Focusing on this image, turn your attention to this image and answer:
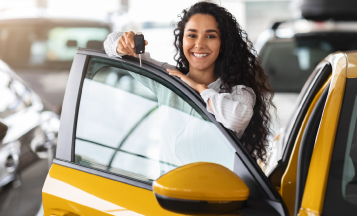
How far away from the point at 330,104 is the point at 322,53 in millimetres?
3401

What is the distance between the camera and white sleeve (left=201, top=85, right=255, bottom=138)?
1.42 m

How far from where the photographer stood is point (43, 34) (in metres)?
5.41

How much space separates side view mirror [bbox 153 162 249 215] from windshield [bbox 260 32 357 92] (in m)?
3.43

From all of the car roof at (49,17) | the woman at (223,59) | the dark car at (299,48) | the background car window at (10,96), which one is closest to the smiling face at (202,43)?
the woman at (223,59)

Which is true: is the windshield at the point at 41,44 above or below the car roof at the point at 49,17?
below

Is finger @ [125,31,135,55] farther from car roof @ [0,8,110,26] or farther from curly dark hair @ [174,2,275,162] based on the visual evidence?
car roof @ [0,8,110,26]

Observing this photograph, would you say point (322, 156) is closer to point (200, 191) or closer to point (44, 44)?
point (200, 191)

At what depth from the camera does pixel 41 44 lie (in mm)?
5492

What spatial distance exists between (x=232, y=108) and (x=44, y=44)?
4440 mm

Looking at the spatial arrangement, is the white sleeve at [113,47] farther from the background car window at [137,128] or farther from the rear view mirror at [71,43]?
the rear view mirror at [71,43]

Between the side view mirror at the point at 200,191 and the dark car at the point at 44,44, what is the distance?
14.2 feet

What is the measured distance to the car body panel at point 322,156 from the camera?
1.33 meters

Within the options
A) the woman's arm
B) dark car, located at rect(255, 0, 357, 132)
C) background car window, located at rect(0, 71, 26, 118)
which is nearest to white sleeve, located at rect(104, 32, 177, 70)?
the woman's arm

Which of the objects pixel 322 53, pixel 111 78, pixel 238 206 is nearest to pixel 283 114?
pixel 322 53
